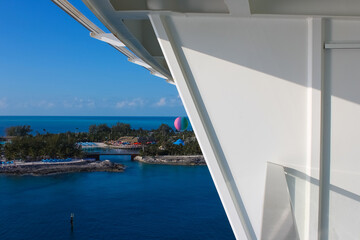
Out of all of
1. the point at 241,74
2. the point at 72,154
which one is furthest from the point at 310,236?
the point at 72,154

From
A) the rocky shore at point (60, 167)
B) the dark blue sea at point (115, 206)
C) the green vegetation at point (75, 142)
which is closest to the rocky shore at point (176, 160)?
the green vegetation at point (75, 142)

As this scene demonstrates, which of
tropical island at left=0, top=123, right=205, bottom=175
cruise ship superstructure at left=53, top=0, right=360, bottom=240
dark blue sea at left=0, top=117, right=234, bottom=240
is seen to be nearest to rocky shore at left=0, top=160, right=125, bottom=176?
tropical island at left=0, top=123, right=205, bottom=175

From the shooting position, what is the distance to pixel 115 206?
24766 mm

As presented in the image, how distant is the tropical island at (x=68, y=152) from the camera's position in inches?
1326

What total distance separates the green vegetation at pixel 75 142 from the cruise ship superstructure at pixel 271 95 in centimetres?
3623

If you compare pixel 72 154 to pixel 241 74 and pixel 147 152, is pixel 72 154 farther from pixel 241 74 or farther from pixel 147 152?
pixel 241 74

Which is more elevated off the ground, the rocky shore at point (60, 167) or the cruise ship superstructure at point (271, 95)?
the cruise ship superstructure at point (271, 95)

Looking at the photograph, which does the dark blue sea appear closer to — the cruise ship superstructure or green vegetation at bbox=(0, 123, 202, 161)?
green vegetation at bbox=(0, 123, 202, 161)

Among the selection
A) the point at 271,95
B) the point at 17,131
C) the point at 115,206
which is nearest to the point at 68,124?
the point at 17,131

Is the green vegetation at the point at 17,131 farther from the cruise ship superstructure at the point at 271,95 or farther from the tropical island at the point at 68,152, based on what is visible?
the cruise ship superstructure at the point at 271,95

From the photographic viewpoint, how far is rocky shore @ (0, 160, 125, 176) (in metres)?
32.5

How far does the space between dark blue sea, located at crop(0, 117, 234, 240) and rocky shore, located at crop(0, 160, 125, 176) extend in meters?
0.85

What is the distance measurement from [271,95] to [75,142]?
39781 mm

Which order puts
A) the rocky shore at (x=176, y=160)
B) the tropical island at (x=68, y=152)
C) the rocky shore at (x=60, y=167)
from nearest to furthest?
the rocky shore at (x=60, y=167) < the tropical island at (x=68, y=152) < the rocky shore at (x=176, y=160)
